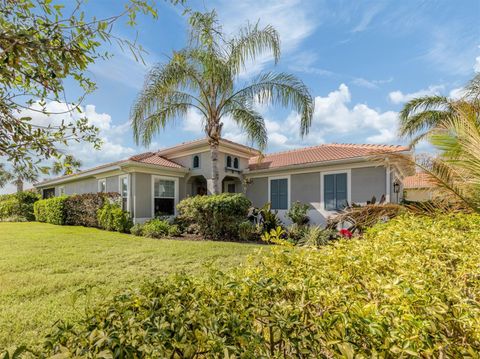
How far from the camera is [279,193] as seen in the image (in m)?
15.9

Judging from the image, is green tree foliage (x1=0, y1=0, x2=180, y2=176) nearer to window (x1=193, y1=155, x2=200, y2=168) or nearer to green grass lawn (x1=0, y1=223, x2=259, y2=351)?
green grass lawn (x1=0, y1=223, x2=259, y2=351)

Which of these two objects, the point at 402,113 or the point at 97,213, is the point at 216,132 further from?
the point at 402,113

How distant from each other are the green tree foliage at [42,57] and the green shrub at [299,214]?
40.7 feet

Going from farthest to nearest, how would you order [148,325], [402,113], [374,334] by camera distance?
[402,113] → [148,325] → [374,334]

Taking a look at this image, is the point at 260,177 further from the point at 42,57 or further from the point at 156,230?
the point at 42,57

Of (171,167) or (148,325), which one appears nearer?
(148,325)

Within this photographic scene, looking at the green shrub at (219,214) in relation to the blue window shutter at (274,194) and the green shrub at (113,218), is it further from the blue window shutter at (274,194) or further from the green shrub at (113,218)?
the green shrub at (113,218)

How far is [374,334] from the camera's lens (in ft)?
4.18

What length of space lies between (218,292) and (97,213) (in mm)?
16437

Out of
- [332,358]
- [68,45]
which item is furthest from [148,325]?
[68,45]

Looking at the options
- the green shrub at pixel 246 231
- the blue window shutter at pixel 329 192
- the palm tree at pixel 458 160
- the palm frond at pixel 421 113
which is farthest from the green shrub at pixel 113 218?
the palm frond at pixel 421 113

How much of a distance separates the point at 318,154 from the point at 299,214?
4134 mm

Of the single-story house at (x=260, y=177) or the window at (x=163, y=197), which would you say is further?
the window at (x=163, y=197)

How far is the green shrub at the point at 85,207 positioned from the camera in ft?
52.3
